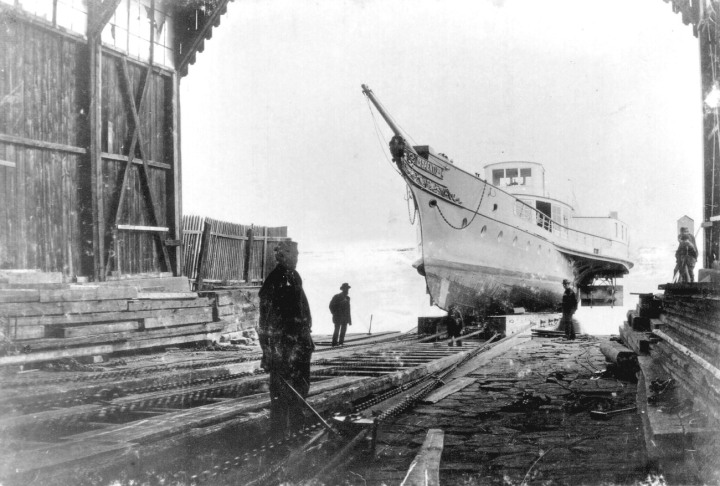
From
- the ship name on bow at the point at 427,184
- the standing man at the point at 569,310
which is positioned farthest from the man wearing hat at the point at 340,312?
the standing man at the point at 569,310

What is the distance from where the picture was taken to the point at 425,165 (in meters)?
15.2

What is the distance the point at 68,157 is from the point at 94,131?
2.30 feet

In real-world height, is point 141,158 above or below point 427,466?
above

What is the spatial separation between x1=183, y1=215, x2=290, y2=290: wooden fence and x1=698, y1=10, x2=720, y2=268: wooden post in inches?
413

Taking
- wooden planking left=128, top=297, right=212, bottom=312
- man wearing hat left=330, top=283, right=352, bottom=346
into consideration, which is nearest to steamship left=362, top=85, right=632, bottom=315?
man wearing hat left=330, top=283, right=352, bottom=346

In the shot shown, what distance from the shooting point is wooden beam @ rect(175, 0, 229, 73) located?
12.3 metres

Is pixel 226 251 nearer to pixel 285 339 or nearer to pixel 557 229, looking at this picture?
pixel 285 339

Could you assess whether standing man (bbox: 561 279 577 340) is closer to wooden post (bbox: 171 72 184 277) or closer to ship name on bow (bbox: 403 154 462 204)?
ship name on bow (bbox: 403 154 462 204)

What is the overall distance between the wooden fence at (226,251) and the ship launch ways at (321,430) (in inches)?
243

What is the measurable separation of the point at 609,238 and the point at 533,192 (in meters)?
5.48

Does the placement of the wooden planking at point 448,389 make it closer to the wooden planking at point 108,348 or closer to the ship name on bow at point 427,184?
the wooden planking at point 108,348

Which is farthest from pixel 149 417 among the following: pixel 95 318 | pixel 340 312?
pixel 340 312

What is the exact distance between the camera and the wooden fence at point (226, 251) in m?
13.1

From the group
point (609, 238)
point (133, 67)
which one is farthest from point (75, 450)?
point (609, 238)
